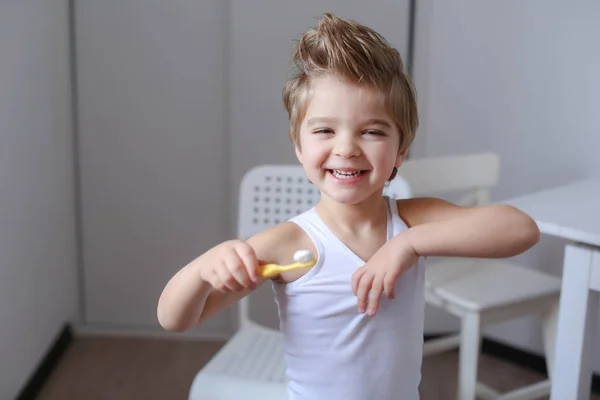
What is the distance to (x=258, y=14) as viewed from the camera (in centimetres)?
219

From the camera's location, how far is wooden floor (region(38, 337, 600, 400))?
2105 millimetres

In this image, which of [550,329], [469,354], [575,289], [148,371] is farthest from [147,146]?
[575,289]

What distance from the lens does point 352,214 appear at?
89cm

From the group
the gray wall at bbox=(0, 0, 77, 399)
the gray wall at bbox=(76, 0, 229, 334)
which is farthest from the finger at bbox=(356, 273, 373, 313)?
the gray wall at bbox=(76, 0, 229, 334)

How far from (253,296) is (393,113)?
1.64 metres

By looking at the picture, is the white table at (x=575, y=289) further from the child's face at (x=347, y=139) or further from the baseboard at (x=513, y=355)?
the baseboard at (x=513, y=355)

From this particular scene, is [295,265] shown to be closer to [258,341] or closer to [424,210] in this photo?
[424,210]

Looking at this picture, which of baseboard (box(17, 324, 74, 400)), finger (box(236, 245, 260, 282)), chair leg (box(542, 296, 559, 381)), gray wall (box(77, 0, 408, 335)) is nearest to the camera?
finger (box(236, 245, 260, 282))

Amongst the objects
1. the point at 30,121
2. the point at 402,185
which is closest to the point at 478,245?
the point at 402,185

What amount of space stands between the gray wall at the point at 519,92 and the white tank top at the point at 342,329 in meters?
1.38

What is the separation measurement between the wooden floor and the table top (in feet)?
2.50

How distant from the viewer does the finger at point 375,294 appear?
809 mm

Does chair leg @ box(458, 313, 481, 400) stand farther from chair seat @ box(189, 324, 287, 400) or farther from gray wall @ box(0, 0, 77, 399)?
gray wall @ box(0, 0, 77, 399)

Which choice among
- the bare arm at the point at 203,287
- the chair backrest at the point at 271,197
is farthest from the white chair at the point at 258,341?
the bare arm at the point at 203,287
